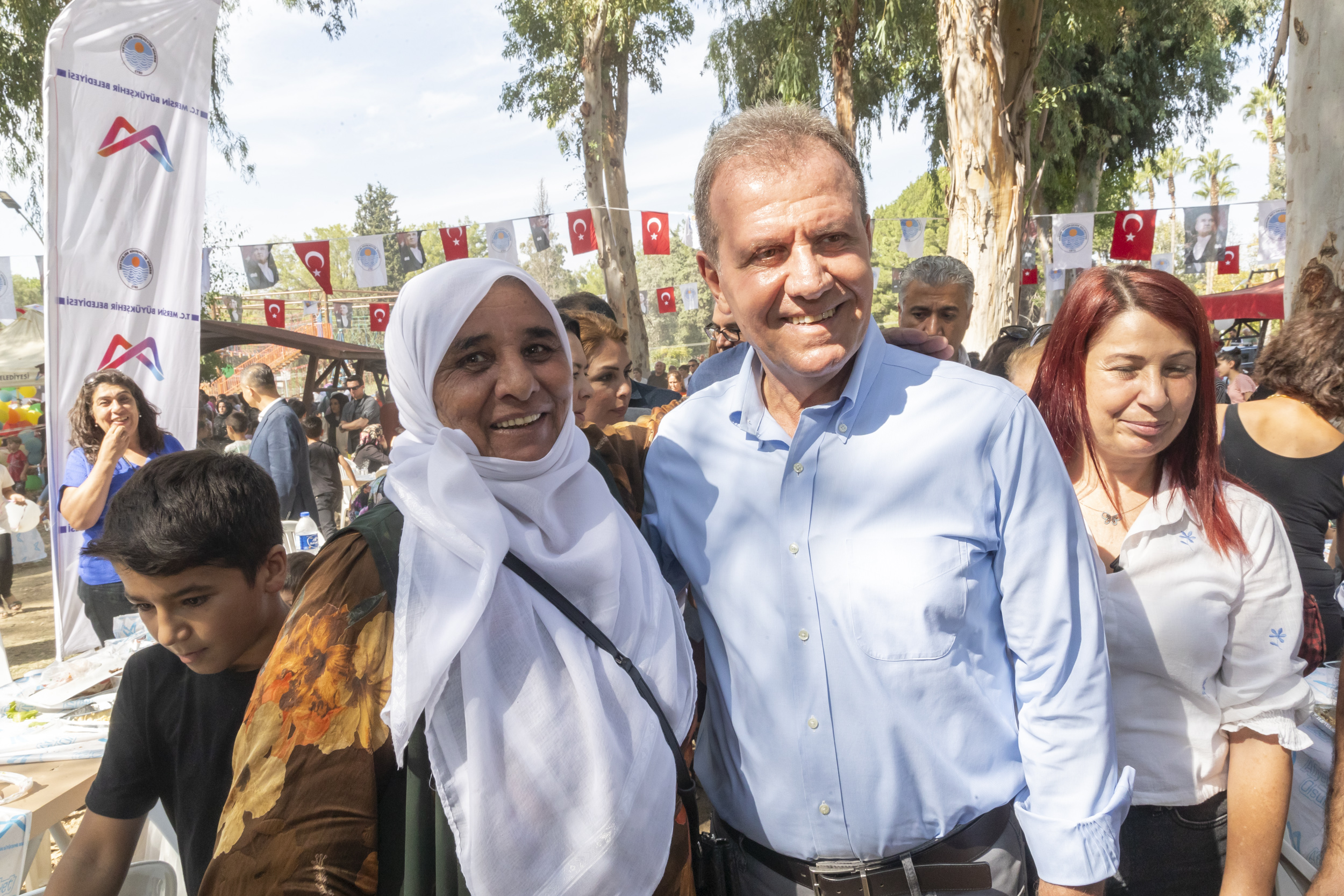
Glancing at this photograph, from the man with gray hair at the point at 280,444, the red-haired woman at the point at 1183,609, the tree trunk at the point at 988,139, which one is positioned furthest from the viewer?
the man with gray hair at the point at 280,444

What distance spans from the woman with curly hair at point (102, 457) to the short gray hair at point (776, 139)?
3897mm

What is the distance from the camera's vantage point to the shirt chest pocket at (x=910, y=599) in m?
1.39

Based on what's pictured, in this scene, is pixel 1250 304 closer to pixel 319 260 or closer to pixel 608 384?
pixel 319 260

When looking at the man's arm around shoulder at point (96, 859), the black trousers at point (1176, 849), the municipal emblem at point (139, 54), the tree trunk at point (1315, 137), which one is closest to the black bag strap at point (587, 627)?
the black trousers at point (1176, 849)

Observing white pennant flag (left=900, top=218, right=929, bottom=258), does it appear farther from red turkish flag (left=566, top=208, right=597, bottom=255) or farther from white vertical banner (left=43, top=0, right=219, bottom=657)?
white vertical banner (left=43, top=0, right=219, bottom=657)

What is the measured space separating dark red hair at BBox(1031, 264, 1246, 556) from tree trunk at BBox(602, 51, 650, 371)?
1107 cm

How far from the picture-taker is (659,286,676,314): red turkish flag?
882 inches

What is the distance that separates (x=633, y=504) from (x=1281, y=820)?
1.40 metres

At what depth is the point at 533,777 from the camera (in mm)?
1281

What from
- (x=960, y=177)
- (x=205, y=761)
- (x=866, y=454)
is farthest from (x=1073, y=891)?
(x=960, y=177)

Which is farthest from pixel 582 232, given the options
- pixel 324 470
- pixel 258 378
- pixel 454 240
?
pixel 258 378

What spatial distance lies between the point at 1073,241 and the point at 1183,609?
15.8 meters

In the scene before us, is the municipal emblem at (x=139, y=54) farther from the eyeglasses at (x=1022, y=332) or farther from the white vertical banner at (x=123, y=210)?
the eyeglasses at (x=1022, y=332)

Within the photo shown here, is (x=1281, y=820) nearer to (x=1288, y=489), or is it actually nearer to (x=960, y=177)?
(x=1288, y=489)
